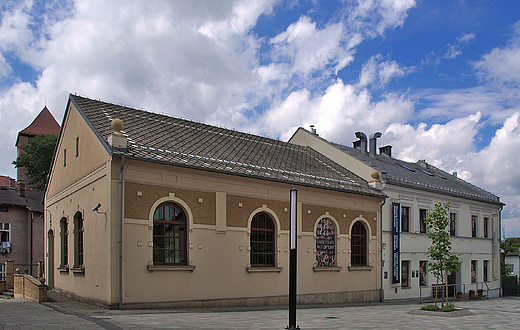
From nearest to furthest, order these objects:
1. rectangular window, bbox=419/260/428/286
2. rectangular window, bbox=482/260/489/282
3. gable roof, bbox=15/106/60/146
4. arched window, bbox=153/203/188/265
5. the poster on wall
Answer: arched window, bbox=153/203/188/265
the poster on wall
rectangular window, bbox=419/260/428/286
rectangular window, bbox=482/260/489/282
gable roof, bbox=15/106/60/146

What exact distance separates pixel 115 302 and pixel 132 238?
205 centimetres

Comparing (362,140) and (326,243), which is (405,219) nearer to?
(326,243)

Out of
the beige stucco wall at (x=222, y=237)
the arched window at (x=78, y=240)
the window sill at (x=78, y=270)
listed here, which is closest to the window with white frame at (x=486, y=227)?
the beige stucco wall at (x=222, y=237)

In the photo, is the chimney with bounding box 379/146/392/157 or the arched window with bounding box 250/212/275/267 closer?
the arched window with bounding box 250/212/275/267

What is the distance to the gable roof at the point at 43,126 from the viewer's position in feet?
224

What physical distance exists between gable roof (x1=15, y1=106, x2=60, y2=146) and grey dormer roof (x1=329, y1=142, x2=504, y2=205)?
53925 mm

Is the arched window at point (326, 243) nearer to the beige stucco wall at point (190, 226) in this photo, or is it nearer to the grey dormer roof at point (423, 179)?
the beige stucco wall at point (190, 226)

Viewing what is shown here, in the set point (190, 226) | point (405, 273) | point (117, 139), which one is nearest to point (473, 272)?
point (405, 273)

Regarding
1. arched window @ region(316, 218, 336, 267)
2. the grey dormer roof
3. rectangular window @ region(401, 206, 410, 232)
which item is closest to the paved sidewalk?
arched window @ region(316, 218, 336, 267)

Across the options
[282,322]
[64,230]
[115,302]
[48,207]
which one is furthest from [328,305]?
[48,207]

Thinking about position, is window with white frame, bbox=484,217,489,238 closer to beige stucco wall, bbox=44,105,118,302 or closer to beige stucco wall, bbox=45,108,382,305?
beige stucco wall, bbox=45,108,382,305

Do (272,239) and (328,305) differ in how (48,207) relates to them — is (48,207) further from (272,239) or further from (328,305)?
(328,305)

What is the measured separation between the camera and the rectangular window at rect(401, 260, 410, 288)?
83.6 ft

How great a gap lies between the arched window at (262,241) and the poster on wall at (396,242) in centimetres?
841
